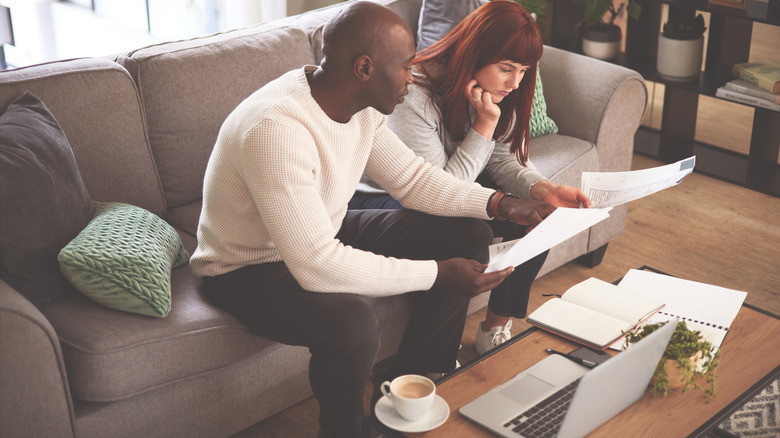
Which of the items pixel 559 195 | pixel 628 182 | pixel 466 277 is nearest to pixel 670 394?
pixel 466 277

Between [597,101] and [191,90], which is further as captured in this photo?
[597,101]

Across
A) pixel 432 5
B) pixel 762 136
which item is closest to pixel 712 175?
pixel 762 136

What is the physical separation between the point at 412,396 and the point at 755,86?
2351 mm

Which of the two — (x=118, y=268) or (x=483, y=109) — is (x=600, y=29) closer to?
(x=483, y=109)

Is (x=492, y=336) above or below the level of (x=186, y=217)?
below

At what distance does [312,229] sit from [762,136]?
7.76 ft

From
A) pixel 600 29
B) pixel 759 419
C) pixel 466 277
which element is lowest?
pixel 759 419

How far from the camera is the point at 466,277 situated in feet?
5.19

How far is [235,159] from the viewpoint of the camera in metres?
1.53

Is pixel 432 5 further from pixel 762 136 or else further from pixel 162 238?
pixel 762 136

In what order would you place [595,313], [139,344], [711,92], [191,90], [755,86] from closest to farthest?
[139,344]
[595,313]
[191,90]
[755,86]
[711,92]

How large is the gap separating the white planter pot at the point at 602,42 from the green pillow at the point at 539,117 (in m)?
0.99

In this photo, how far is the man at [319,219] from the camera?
1469 mm

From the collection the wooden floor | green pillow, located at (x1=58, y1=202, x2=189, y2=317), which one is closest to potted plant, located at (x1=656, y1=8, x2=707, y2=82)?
the wooden floor
